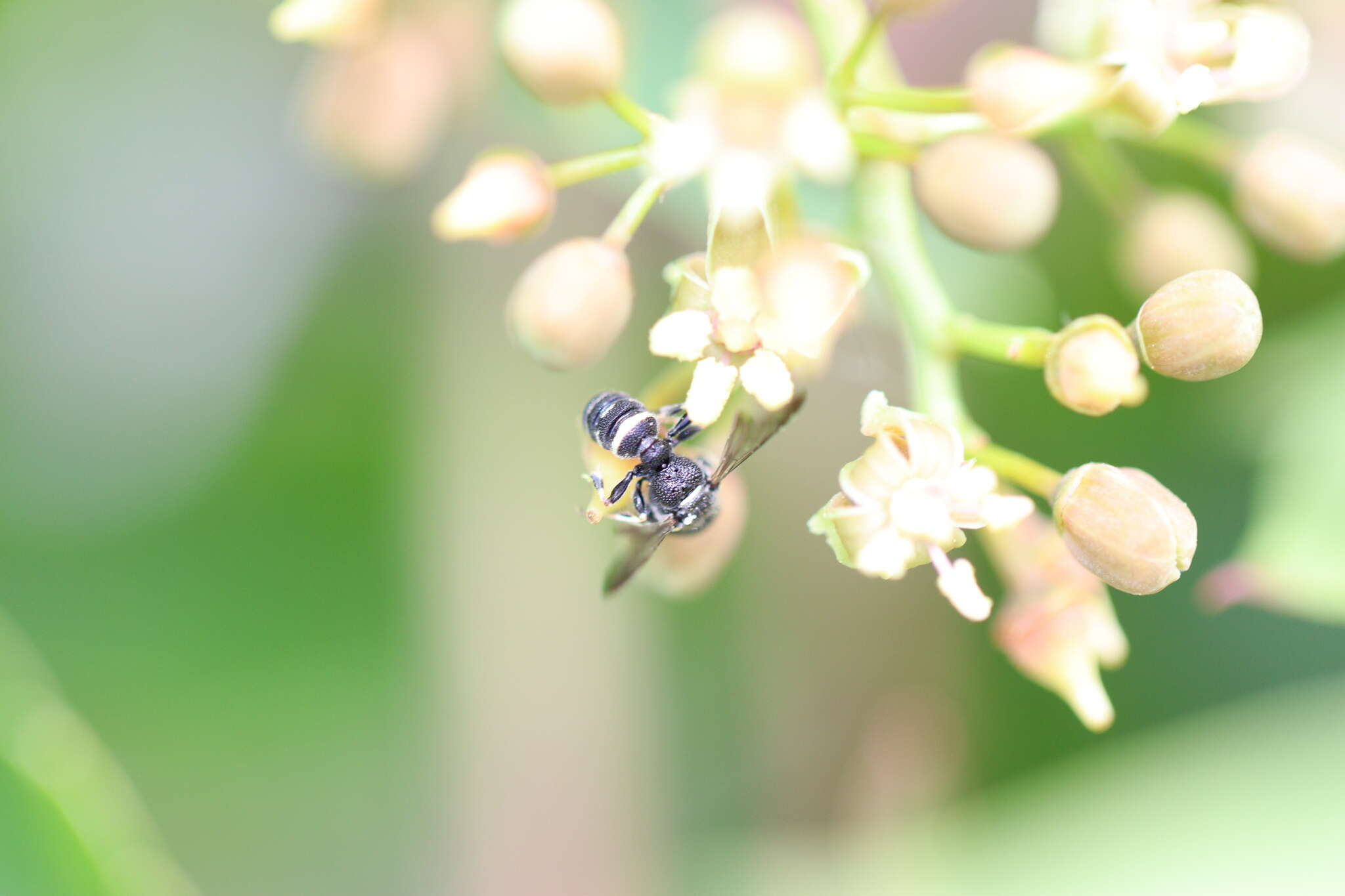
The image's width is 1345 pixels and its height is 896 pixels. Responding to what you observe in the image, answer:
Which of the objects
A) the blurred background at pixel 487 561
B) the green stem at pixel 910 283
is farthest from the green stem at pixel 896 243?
the blurred background at pixel 487 561

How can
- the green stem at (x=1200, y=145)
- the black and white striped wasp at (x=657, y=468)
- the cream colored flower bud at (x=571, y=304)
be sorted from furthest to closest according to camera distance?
the green stem at (x=1200, y=145), the black and white striped wasp at (x=657, y=468), the cream colored flower bud at (x=571, y=304)

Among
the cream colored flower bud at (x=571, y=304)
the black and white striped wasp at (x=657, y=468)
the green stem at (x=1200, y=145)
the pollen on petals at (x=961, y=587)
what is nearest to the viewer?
the pollen on petals at (x=961, y=587)

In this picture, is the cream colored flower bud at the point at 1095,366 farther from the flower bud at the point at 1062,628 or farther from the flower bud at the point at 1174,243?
the flower bud at the point at 1174,243

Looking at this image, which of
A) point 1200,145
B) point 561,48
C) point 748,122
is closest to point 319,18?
point 561,48

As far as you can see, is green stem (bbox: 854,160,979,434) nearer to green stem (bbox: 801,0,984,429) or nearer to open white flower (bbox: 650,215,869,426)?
green stem (bbox: 801,0,984,429)

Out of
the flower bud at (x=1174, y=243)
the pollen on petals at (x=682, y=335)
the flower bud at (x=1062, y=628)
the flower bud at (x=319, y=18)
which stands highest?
the flower bud at (x=319, y=18)

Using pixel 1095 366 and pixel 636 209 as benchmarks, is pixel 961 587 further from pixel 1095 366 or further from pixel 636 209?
pixel 636 209
